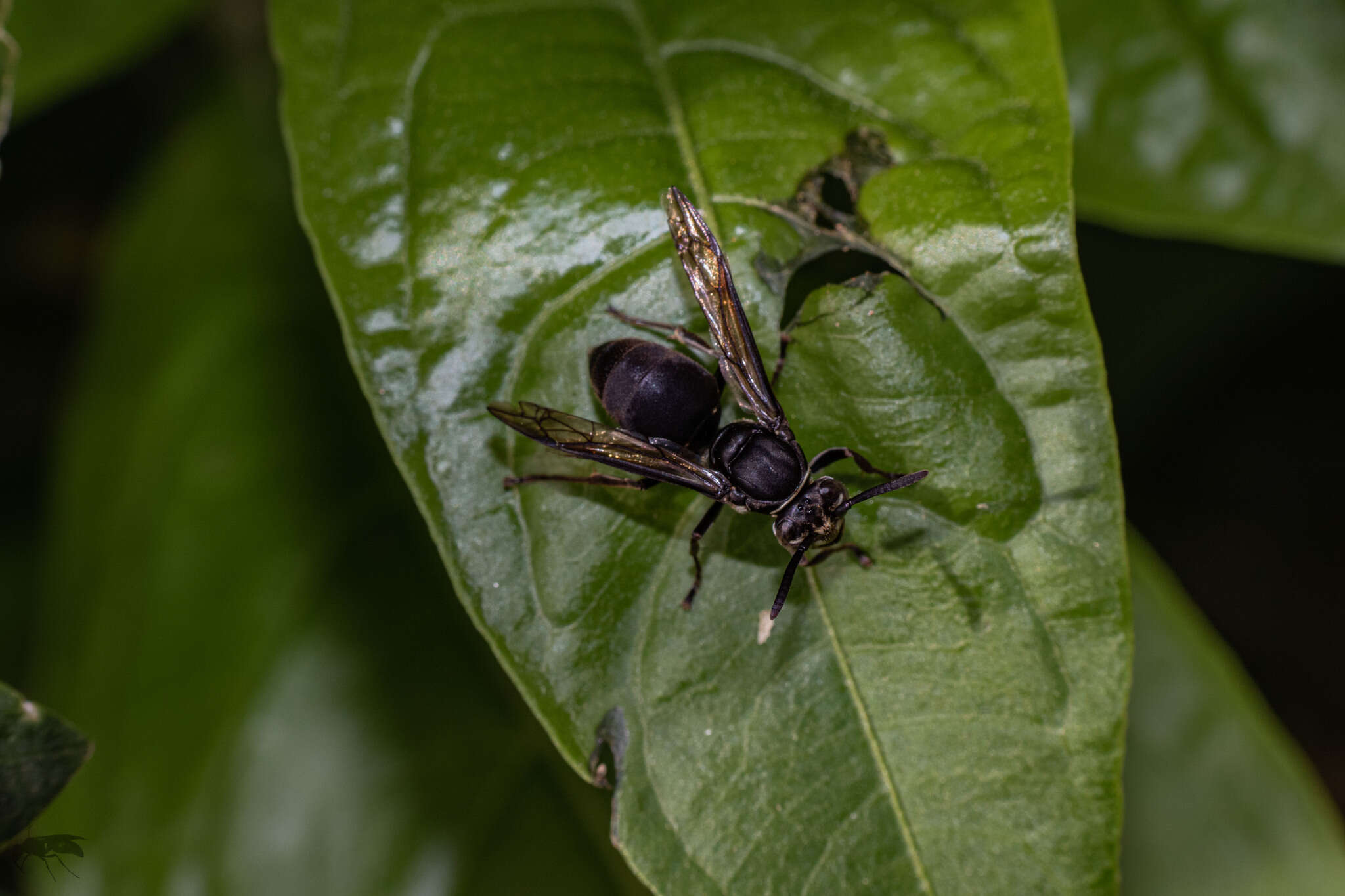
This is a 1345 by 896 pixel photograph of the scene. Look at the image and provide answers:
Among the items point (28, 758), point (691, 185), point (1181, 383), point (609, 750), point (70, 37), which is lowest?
point (1181, 383)

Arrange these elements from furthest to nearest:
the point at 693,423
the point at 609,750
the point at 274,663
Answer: the point at 274,663 → the point at 693,423 → the point at 609,750

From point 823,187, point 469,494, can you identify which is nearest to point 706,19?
point 823,187

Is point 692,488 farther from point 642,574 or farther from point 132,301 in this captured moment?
point 132,301

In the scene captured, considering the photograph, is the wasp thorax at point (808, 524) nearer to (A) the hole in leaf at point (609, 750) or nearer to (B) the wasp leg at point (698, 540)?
Answer: (B) the wasp leg at point (698, 540)

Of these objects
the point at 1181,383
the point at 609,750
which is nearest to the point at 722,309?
the point at 609,750

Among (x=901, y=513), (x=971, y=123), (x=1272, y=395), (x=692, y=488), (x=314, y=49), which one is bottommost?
(x=1272, y=395)

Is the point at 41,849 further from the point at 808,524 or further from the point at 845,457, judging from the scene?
the point at 845,457

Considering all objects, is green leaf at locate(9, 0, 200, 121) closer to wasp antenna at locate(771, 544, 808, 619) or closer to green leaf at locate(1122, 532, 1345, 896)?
wasp antenna at locate(771, 544, 808, 619)
